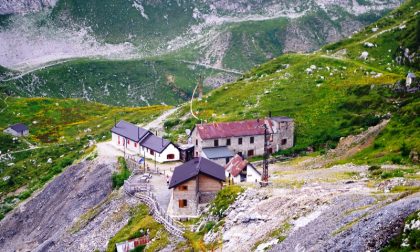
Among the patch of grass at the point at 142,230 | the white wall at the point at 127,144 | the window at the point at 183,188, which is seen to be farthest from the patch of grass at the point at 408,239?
the white wall at the point at 127,144

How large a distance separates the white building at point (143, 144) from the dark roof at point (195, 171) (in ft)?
77.0

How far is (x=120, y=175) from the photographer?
86.0 m

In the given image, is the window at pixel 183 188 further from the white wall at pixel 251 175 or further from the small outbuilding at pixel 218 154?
the small outbuilding at pixel 218 154

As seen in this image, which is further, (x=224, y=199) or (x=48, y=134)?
(x=48, y=134)

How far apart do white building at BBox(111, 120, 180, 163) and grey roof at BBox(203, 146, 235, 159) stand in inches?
239

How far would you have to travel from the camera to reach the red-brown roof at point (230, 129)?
9425 cm

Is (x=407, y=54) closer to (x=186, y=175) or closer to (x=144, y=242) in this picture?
(x=186, y=175)

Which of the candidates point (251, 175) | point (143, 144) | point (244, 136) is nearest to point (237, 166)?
point (251, 175)

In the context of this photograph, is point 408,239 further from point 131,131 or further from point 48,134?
point 48,134

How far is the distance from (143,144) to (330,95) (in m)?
39.7

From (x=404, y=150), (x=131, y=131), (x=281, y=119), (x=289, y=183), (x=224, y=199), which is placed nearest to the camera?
(x=224, y=199)

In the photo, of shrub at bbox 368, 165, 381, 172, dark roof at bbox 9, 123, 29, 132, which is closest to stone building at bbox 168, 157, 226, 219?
shrub at bbox 368, 165, 381, 172

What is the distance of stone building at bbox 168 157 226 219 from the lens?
65812 mm

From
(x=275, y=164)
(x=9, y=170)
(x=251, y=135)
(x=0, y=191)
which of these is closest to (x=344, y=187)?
(x=275, y=164)
